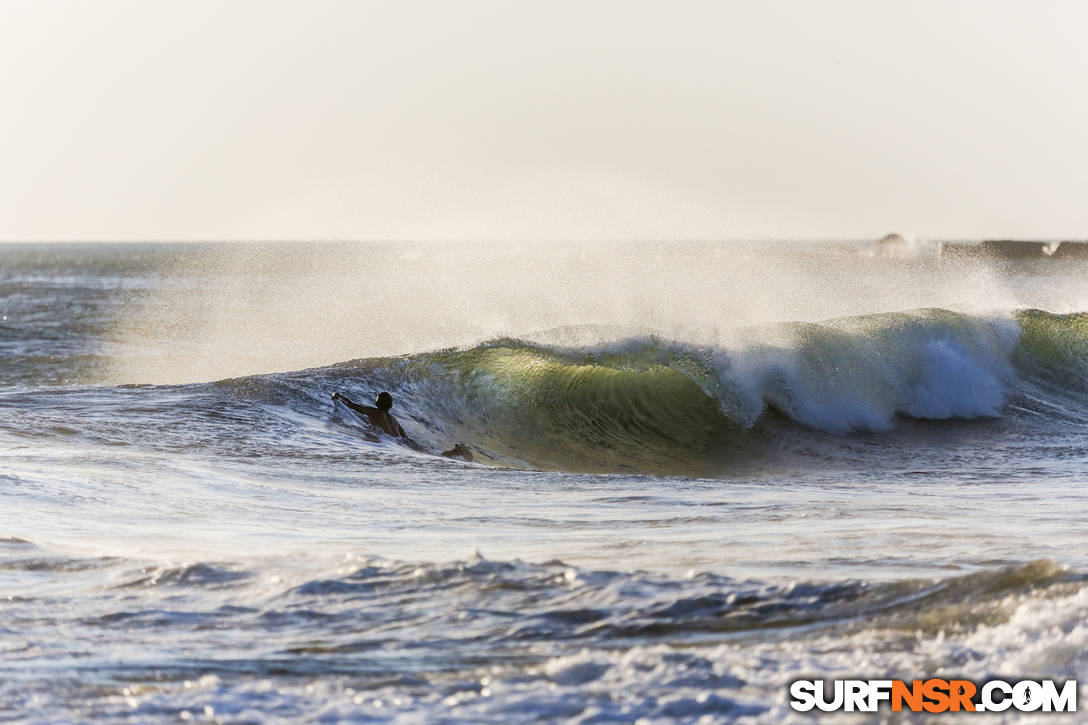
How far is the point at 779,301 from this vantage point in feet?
67.5

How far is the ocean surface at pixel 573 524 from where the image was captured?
13.7 feet

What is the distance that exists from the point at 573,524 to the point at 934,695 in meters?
3.51

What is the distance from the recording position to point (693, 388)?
52.3 feet

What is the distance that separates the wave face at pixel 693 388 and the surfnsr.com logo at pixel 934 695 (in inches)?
351

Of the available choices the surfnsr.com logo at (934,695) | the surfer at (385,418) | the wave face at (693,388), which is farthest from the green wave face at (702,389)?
the surfnsr.com logo at (934,695)

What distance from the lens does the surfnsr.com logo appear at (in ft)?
12.4

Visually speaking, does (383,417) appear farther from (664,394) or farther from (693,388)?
(693,388)

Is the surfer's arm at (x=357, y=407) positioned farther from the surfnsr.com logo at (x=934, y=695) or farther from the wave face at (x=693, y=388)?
the surfnsr.com logo at (x=934, y=695)

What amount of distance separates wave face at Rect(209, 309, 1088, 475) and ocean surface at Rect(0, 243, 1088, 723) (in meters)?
0.05

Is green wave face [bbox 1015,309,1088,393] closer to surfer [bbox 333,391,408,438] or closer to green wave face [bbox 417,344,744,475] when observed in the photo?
green wave face [bbox 417,344,744,475]

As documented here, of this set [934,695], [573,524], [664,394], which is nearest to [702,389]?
[664,394]

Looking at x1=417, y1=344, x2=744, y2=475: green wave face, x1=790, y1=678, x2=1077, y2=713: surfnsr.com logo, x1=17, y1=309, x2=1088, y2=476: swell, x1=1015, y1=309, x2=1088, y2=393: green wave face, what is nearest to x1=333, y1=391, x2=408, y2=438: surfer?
x1=17, y1=309, x2=1088, y2=476: swell

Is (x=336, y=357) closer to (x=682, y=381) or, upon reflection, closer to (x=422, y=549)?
(x=682, y=381)

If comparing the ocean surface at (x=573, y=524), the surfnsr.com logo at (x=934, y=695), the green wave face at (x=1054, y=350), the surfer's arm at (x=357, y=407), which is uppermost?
the green wave face at (x=1054, y=350)
